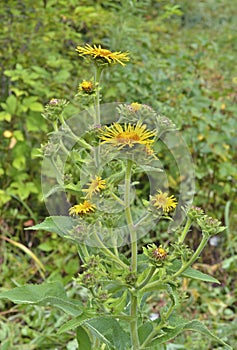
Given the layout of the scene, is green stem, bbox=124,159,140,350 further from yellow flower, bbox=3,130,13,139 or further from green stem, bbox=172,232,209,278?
yellow flower, bbox=3,130,13,139

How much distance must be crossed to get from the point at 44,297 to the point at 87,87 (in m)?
0.37

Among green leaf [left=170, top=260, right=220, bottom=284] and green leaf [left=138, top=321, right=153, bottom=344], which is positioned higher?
green leaf [left=170, top=260, right=220, bottom=284]

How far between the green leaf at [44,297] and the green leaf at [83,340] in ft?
0.45

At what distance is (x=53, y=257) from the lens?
2182 mm

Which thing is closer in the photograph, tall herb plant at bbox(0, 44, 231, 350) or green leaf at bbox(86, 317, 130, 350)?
tall herb plant at bbox(0, 44, 231, 350)

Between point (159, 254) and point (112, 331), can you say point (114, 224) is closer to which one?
point (159, 254)

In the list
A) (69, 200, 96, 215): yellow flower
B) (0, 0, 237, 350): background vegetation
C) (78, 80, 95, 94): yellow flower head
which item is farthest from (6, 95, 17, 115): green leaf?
(69, 200, 96, 215): yellow flower

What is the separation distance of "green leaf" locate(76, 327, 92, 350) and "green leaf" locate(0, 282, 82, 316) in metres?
0.14

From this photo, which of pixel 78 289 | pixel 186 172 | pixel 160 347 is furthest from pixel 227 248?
pixel 160 347

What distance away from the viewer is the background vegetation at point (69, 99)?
2.11 m

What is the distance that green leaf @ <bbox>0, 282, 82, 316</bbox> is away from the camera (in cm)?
96

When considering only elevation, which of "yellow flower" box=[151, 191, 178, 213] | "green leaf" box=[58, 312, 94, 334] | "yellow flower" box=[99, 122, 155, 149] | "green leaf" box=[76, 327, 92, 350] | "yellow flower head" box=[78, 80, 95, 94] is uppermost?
"yellow flower head" box=[78, 80, 95, 94]

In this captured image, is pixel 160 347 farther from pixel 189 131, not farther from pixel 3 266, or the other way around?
pixel 189 131

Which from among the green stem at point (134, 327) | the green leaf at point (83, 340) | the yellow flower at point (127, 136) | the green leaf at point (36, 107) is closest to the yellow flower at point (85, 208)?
the yellow flower at point (127, 136)
